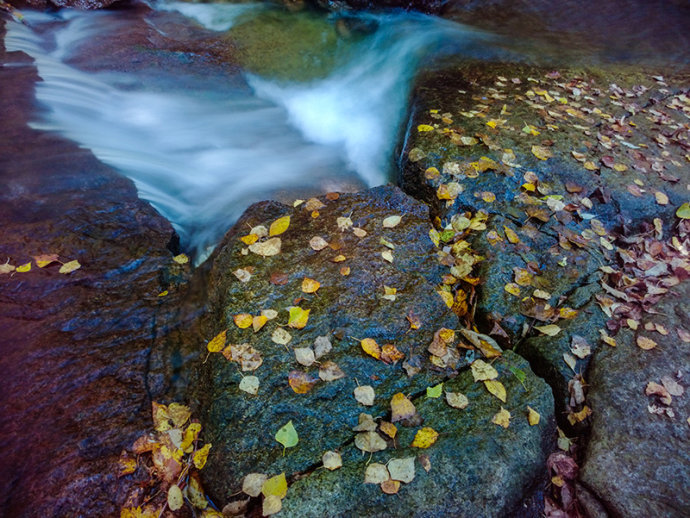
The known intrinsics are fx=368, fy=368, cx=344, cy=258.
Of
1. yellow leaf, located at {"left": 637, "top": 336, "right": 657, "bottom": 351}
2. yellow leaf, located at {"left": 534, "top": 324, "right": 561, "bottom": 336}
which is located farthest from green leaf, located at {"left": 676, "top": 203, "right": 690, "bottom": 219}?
yellow leaf, located at {"left": 534, "top": 324, "right": 561, "bottom": 336}

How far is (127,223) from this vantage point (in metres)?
3.51

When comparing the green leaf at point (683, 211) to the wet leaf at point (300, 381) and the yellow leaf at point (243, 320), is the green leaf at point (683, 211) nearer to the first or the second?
the wet leaf at point (300, 381)

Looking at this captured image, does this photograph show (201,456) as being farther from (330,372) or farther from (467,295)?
(467,295)

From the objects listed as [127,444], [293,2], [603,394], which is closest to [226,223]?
[127,444]

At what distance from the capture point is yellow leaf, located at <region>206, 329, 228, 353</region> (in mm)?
2486

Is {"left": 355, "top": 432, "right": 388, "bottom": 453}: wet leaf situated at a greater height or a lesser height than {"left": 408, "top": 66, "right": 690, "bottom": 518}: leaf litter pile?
lesser

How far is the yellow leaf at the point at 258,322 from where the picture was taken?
8.26 ft

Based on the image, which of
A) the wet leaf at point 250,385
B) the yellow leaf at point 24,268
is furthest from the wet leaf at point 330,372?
the yellow leaf at point 24,268

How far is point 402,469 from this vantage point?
6.41 feet

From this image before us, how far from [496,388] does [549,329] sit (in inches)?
31.7

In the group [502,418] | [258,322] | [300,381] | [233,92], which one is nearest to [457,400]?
[502,418]

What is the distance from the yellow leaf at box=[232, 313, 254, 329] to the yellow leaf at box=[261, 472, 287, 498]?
0.96 metres

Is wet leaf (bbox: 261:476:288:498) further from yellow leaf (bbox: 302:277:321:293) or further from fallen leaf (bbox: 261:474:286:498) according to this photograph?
yellow leaf (bbox: 302:277:321:293)

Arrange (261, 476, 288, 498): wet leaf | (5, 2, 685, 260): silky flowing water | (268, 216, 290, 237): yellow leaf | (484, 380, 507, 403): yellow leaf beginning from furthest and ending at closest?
1. (5, 2, 685, 260): silky flowing water
2. (268, 216, 290, 237): yellow leaf
3. (484, 380, 507, 403): yellow leaf
4. (261, 476, 288, 498): wet leaf
